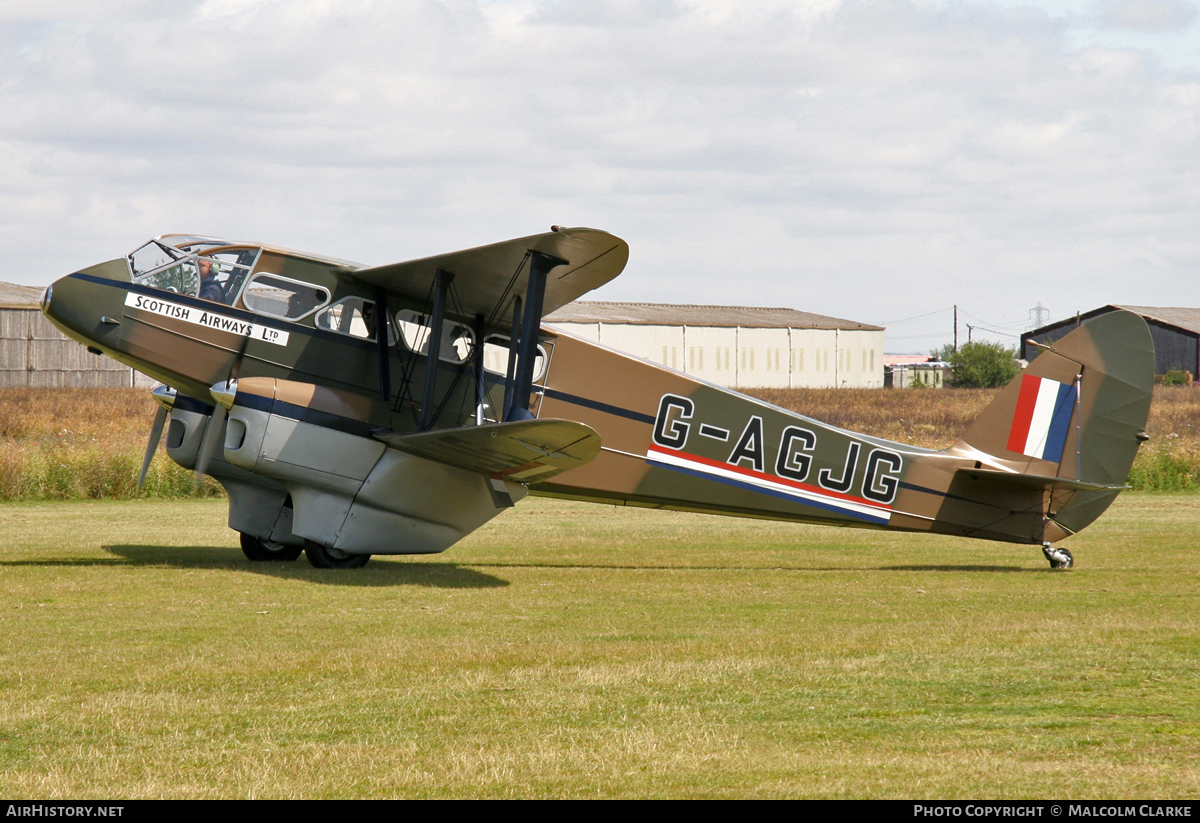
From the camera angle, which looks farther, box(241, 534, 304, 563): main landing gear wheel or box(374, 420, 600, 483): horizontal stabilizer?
box(241, 534, 304, 563): main landing gear wheel

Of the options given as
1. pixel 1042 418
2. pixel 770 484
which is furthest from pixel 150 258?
pixel 1042 418

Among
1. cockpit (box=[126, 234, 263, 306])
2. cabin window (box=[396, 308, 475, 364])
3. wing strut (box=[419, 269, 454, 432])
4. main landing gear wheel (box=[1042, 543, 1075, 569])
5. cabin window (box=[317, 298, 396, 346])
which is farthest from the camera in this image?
main landing gear wheel (box=[1042, 543, 1075, 569])

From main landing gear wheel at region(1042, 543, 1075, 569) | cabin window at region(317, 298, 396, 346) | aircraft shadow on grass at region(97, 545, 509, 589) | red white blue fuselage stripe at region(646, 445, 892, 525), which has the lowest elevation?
aircraft shadow on grass at region(97, 545, 509, 589)

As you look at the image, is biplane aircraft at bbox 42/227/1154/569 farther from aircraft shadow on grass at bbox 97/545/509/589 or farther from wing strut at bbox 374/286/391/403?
aircraft shadow on grass at bbox 97/545/509/589

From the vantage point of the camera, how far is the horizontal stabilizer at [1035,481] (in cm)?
1430

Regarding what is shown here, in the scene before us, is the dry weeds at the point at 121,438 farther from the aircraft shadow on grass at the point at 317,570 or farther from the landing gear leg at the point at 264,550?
the landing gear leg at the point at 264,550

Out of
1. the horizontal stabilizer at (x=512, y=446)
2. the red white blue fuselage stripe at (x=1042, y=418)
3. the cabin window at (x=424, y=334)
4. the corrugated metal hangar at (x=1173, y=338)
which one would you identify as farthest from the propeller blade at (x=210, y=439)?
the corrugated metal hangar at (x=1173, y=338)

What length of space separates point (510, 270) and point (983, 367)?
69.5 metres

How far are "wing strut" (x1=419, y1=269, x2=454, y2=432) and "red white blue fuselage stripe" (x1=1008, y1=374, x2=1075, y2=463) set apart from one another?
296 inches

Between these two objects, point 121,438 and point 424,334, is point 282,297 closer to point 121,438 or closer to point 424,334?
point 424,334

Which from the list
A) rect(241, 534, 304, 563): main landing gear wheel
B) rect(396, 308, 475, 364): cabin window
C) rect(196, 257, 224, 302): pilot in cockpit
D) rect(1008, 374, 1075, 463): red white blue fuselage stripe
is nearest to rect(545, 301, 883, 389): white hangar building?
rect(1008, 374, 1075, 463): red white blue fuselage stripe

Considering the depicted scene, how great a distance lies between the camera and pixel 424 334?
13125 mm

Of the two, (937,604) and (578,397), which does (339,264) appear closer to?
(578,397)

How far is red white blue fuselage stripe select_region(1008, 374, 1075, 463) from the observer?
579 inches
